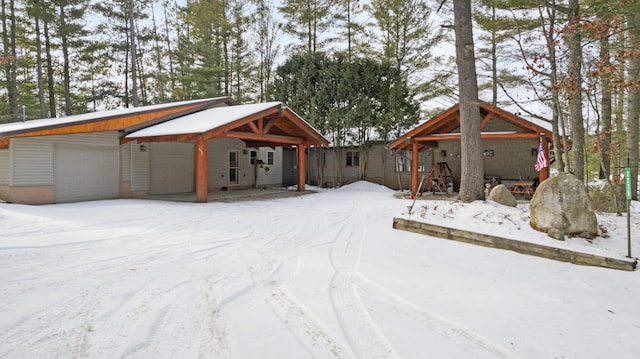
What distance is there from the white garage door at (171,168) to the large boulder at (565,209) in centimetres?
1113

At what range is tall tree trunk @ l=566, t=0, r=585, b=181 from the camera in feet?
22.3

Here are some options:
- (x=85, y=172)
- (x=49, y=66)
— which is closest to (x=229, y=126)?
(x=85, y=172)

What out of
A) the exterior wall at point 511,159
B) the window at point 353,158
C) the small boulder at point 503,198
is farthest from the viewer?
the window at point 353,158

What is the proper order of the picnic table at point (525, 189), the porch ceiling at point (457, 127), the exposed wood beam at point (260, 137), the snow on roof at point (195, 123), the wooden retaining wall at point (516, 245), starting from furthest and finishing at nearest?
the picnic table at point (525, 189) < the exposed wood beam at point (260, 137) < the porch ceiling at point (457, 127) < the snow on roof at point (195, 123) < the wooden retaining wall at point (516, 245)

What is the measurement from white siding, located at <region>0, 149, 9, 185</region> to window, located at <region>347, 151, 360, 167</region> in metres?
13.6

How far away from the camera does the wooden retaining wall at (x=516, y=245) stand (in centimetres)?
421

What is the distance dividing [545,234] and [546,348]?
350cm

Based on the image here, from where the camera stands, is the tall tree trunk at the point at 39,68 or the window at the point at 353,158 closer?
the window at the point at 353,158

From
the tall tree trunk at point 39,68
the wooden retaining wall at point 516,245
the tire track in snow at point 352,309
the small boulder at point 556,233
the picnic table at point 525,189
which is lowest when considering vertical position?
the tire track in snow at point 352,309

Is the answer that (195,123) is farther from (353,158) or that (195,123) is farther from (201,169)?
(353,158)

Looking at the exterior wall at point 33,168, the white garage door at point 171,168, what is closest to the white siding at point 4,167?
the exterior wall at point 33,168

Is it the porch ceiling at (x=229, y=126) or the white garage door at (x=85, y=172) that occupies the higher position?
the porch ceiling at (x=229, y=126)

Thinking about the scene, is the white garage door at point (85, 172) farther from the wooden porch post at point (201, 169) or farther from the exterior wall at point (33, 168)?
the wooden porch post at point (201, 169)

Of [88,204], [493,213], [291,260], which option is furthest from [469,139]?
[88,204]
